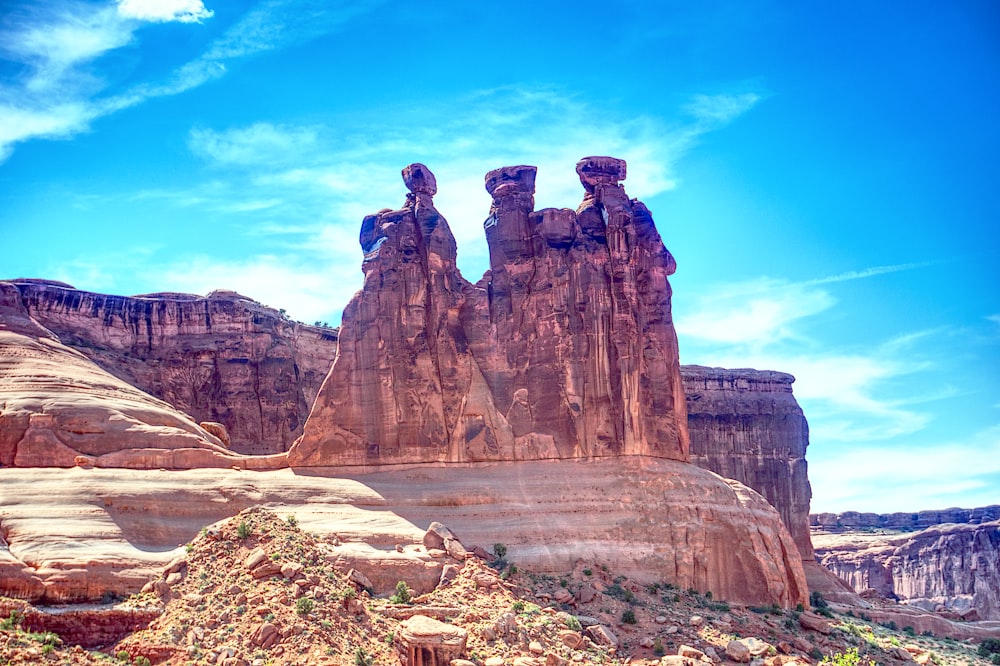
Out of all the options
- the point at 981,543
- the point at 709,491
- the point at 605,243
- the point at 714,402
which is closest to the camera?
the point at 709,491

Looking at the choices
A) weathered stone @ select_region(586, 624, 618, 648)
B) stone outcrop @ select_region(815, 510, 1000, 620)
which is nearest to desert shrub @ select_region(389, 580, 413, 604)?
weathered stone @ select_region(586, 624, 618, 648)

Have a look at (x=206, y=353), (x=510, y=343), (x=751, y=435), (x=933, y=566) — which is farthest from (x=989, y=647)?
(x=206, y=353)

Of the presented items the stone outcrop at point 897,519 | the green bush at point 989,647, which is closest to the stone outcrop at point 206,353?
the green bush at point 989,647

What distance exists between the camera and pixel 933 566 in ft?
346

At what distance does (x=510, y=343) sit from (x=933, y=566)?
203 feet

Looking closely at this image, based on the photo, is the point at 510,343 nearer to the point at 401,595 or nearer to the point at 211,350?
the point at 401,595

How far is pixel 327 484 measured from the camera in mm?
53062

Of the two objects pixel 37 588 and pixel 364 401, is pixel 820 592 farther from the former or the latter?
pixel 37 588

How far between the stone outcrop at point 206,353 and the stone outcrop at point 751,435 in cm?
2953

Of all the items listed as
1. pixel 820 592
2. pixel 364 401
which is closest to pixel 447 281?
pixel 364 401

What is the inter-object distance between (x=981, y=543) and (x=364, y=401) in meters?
67.8

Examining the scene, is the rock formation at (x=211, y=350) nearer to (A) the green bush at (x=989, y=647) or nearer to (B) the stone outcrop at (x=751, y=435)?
(B) the stone outcrop at (x=751, y=435)

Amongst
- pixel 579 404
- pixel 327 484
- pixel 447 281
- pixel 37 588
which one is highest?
pixel 447 281

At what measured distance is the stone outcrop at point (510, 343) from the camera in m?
55.9
